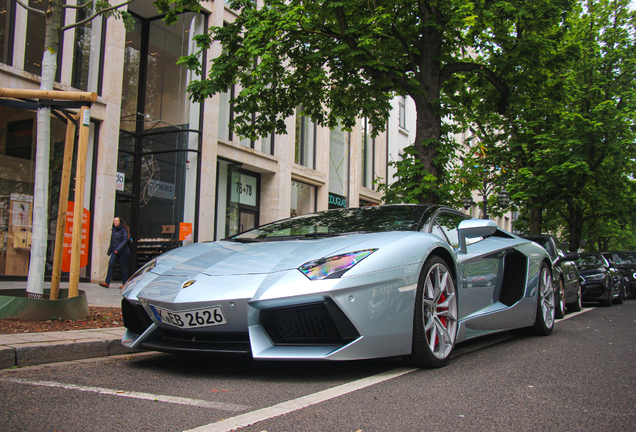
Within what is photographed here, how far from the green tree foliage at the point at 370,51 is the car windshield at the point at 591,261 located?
16.9 ft

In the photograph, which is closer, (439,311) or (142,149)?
(439,311)

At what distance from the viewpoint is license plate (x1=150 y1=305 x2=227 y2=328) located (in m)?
3.27

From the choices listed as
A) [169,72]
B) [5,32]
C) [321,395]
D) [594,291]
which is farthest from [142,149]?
[321,395]

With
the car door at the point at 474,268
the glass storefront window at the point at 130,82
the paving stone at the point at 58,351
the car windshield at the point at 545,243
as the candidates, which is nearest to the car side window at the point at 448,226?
the car door at the point at 474,268

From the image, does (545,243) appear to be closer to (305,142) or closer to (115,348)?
(115,348)

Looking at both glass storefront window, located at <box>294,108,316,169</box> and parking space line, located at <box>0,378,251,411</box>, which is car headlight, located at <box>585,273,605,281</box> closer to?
glass storefront window, located at <box>294,108,316,169</box>

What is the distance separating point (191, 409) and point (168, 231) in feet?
42.3

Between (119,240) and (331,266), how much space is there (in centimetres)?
989

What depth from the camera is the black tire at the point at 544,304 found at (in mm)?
5836

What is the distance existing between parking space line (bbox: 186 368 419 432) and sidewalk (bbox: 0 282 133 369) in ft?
6.93

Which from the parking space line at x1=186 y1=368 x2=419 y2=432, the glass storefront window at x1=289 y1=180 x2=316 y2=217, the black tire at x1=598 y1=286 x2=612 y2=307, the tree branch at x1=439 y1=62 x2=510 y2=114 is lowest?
the black tire at x1=598 y1=286 x2=612 y2=307

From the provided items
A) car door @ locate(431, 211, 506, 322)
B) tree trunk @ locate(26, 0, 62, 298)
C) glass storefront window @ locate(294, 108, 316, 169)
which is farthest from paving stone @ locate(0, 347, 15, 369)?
glass storefront window @ locate(294, 108, 316, 169)

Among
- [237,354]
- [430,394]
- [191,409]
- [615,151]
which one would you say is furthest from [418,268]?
[615,151]

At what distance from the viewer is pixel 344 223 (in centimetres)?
453
